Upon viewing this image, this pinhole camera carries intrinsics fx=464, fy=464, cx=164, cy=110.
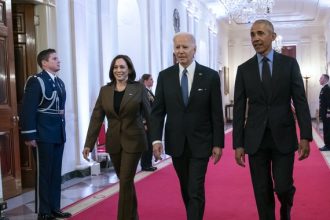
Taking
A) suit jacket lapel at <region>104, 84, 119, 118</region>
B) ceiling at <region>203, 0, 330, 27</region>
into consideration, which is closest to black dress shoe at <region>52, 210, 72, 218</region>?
suit jacket lapel at <region>104, 84, 119, 118</region>

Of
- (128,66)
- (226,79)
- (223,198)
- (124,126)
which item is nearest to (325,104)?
(223,198)

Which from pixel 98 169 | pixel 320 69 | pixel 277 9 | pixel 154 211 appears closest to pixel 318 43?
pixel 320 69

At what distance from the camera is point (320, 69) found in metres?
22.0

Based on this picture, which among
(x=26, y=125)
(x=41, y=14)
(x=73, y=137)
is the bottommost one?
(x=73, y=137)

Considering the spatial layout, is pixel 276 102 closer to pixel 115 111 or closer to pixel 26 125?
pixel 115 111

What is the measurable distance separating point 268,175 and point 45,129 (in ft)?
7.22

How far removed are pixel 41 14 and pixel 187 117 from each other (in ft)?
12.3

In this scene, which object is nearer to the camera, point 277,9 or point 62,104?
point 62,104

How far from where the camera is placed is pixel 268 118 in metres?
3.24

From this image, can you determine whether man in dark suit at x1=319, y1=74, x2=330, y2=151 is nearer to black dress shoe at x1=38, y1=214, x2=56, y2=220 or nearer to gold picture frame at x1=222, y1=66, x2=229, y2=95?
black dress shoe at x1=38, y1=214, x2=56, y2=220

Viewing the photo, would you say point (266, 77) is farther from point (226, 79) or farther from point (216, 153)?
point (226, 79)

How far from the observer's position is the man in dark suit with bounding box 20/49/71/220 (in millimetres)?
4379

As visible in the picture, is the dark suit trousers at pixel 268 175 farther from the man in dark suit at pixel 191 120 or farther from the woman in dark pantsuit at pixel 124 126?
the woman in dark pantsuit at pixel 124 126

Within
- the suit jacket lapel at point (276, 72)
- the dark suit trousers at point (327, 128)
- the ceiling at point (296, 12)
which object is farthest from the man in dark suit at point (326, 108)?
the ceiling at point (296, 12)
